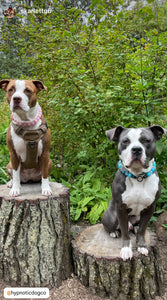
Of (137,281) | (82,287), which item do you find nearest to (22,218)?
(82,287)

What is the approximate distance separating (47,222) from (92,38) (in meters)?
2.58

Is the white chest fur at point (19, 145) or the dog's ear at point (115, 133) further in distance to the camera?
the white chest fur at point (19, 145)

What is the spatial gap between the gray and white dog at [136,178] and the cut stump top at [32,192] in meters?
0.66

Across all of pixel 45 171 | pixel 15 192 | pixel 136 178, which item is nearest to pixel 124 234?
pixel 136 178

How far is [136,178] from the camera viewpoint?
2.28 meters

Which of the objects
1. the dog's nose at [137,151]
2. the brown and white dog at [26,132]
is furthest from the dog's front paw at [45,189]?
the dog's nose at [137,151]

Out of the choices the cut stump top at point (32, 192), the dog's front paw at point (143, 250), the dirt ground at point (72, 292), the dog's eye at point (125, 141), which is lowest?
the dirt ground at point (72, 292)

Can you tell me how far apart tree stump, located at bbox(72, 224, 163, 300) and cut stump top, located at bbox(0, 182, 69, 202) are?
0.59 meters

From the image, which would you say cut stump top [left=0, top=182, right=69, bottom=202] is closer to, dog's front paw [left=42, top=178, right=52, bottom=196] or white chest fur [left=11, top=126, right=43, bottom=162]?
dog's front paw [left=42, top=178, right=52, bottom=196]

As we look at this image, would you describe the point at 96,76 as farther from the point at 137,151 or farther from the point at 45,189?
the point at 137,151

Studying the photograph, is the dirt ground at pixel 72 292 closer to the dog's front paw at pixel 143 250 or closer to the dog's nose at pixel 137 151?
the dog's front paw at pixel 143 250

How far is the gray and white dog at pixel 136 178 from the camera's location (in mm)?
2133

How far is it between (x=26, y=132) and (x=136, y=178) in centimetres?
118

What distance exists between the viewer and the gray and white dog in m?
2.13
